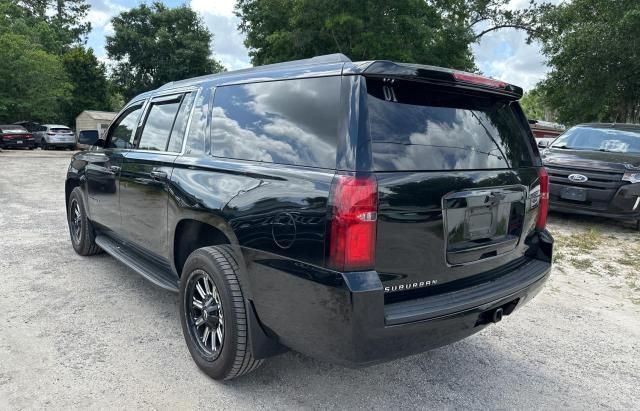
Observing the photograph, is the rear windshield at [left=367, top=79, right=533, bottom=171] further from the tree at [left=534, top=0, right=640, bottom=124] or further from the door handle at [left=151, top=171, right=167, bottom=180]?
the tree at [left=534, top=0, right=640, bottom=124]

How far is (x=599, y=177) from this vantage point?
706 cm

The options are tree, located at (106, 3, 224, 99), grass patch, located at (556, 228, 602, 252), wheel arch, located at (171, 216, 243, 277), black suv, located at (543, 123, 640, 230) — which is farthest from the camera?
tree, located at (106, 3, 224, 99)

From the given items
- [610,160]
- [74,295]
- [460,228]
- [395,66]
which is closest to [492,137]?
[460,228]

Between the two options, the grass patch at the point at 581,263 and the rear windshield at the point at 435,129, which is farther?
the grass patch at the point at 581,263

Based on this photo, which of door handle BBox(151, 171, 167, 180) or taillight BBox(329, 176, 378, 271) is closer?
taillight BBox(329, 176, 378, 271)

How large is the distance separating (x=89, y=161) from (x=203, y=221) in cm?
262

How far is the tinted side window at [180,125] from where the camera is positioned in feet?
11.1

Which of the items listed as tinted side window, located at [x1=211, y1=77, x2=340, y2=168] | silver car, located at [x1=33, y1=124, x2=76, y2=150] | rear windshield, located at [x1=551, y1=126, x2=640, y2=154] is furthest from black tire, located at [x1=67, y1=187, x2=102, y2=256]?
silver car, located at [x1=33, y1=124, x2=76, y2=150]

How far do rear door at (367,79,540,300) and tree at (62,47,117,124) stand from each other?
138 feet

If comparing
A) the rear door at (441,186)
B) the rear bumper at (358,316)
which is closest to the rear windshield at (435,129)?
the rear door at (441,186)

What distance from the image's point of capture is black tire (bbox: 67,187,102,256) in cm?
498

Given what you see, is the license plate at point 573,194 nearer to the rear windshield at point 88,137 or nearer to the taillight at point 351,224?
the taillight at point 351,224

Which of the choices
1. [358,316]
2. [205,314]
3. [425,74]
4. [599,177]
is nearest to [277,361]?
[205,314]

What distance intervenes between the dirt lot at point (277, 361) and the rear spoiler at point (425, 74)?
1.82m
